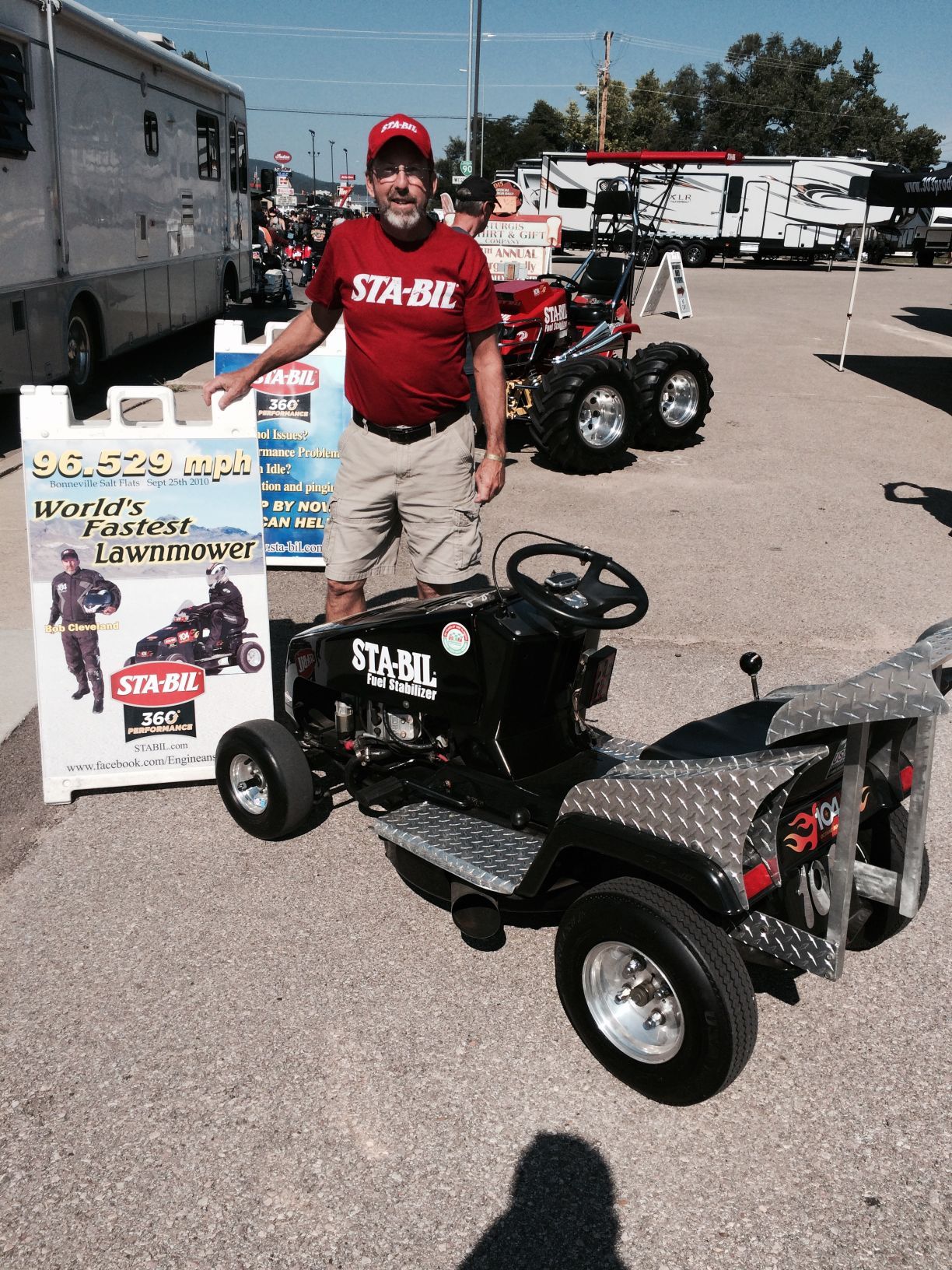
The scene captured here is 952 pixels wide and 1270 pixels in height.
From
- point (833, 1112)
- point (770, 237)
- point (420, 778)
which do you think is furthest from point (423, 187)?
point (770, 237)

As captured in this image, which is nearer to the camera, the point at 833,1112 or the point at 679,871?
the point at 679,871

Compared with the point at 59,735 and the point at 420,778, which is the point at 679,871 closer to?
the point at 420,778

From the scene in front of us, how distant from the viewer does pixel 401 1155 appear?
2.47 meters

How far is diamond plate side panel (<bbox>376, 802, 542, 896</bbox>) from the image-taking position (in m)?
2.95

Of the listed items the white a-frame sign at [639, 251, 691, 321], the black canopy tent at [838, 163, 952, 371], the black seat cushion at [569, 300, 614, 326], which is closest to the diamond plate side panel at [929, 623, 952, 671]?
the black seat cushion at [569, 300, 614, 326]

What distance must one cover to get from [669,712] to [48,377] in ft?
25.6

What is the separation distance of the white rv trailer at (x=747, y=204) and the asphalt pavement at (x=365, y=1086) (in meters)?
34.1

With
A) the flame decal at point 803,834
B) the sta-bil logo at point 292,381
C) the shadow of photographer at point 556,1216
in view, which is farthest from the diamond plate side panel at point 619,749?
the sta-bil logo at point 292,381

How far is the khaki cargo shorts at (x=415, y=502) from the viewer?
3.97 meters

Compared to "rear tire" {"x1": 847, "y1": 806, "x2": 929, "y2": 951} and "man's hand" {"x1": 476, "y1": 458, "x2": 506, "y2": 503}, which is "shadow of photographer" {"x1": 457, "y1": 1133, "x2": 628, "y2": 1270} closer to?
"rear tire" {"x1": 847, "y1": 806, "x2": 929, "y2": 951}

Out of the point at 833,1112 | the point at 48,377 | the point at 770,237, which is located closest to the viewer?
the point at 833,1112

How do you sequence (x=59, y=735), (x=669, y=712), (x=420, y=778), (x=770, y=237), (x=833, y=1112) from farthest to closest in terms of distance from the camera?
(x=770, y=237) < (x=669, y=712) < (x=59, y=735) < (x=420, y=778) < (x=833, y=1112)

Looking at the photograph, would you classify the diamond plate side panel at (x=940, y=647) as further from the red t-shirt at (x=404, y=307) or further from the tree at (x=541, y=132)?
the tree at (x=541, y=132)

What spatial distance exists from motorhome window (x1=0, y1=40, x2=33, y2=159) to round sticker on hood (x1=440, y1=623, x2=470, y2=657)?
787 cm
